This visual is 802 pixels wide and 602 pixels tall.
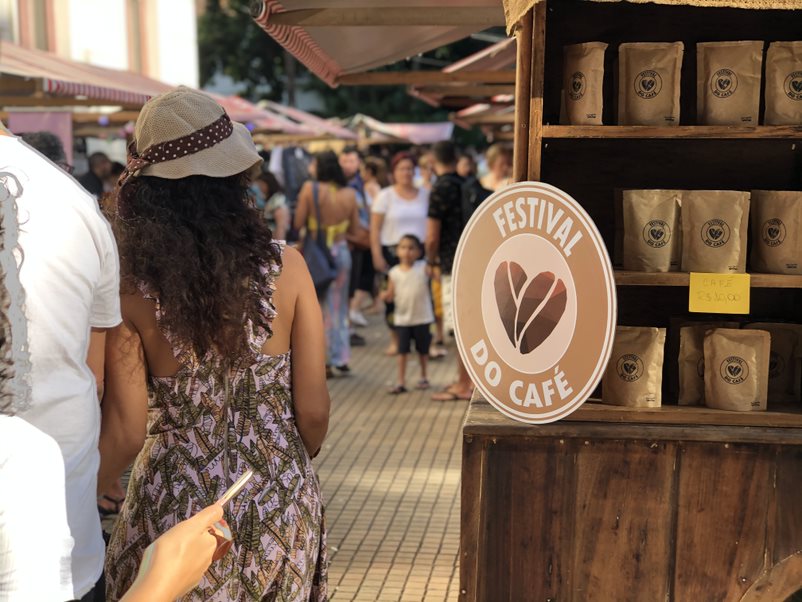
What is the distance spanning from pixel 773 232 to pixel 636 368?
22.0 inches

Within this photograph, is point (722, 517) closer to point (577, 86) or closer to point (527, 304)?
point (527, 304)

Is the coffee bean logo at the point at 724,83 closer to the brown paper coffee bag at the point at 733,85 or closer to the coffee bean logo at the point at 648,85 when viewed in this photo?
the brown paper coffee bag at the point at 733,85

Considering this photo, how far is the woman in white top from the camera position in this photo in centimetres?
1079

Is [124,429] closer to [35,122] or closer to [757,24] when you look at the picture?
[757,24]

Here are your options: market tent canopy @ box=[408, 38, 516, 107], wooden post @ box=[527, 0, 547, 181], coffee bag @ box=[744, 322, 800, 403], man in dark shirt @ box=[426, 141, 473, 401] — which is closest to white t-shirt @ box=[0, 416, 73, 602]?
wooden post @ box=[527, 0, 547, 181]

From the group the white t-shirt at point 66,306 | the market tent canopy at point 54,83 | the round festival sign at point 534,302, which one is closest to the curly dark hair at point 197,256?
the white t-shirt at point 66,306

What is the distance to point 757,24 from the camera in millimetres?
3768

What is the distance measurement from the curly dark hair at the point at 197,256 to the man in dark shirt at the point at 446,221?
6355mm

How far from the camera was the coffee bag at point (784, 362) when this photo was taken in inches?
137

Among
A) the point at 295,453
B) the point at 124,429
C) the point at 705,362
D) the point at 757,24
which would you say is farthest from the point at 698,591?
the point at 757,24

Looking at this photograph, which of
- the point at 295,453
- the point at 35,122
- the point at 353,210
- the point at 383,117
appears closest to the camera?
the point at 295,453

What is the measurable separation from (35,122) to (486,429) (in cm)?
615

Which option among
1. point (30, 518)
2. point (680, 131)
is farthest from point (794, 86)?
point (30, 518)

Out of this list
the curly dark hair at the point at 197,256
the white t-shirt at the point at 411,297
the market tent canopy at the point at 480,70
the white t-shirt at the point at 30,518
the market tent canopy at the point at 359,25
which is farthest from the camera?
the white t-shirt at the point at 411,297
